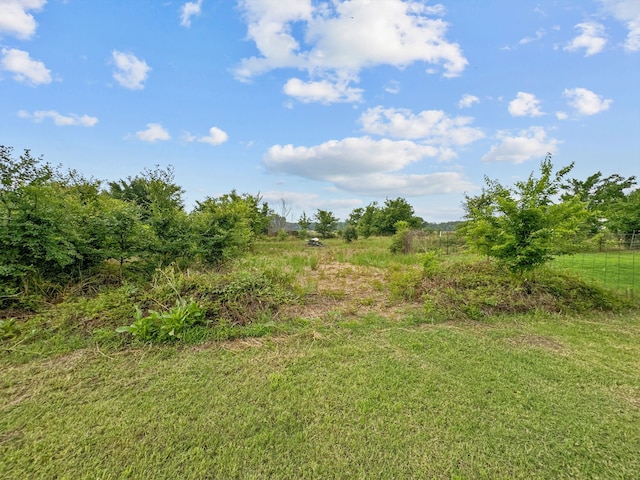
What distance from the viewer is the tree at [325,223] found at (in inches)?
833

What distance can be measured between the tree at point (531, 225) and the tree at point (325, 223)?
56.3 feet

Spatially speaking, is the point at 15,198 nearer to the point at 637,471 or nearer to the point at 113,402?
the point at 113,402

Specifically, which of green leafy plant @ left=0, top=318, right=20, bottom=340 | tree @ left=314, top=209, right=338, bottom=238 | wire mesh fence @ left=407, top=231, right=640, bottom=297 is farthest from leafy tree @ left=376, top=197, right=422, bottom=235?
green leafy plant @ left=0, top=318, right=20, bottom=340

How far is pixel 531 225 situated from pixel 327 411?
392cm

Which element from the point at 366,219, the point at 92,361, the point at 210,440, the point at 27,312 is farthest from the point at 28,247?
the point at 366,219

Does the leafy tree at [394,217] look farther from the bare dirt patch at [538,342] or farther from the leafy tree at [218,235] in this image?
the bare dirt patch at [538,342]

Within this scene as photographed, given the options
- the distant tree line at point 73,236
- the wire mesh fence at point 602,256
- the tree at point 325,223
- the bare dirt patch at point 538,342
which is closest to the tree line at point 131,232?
the distant tree line at point 73,236

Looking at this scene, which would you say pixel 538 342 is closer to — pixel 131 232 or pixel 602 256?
pixel 131 232

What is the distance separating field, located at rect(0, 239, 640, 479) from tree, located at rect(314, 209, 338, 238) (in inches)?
710

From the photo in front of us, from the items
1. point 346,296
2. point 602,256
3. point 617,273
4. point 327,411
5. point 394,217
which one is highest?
point 394,217

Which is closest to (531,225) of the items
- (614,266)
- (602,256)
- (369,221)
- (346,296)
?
(346,296)

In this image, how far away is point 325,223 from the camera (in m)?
21.2

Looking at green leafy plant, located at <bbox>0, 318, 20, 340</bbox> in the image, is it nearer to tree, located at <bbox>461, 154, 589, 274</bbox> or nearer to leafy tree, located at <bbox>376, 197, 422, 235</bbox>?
tree, located at <bbox>461, 154, 589, 274</bbox>

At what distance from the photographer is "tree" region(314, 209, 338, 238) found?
69.4 ft
